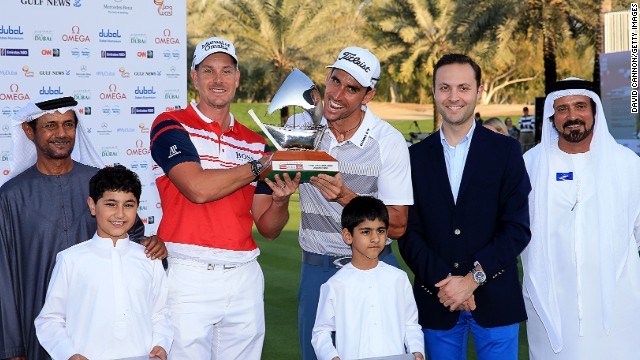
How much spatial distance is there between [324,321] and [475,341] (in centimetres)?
107

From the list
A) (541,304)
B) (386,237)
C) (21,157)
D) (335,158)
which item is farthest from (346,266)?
(21,157)

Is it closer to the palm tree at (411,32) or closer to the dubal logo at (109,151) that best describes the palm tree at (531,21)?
the palm tree at (411,32)

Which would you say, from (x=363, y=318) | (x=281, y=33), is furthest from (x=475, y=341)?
(x=281, y=33)

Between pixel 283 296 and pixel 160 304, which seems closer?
pixel 160 304

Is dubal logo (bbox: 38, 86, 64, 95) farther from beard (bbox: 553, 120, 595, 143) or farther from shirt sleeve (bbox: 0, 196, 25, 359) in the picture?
beard (bbox: 553, 120, 595, 143)

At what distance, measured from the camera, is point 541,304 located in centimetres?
580

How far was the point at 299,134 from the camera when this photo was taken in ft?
16.3

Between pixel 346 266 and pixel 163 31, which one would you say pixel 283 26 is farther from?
pixel 346 266

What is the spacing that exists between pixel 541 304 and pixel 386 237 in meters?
1.39

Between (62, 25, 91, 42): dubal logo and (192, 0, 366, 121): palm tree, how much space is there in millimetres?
27770

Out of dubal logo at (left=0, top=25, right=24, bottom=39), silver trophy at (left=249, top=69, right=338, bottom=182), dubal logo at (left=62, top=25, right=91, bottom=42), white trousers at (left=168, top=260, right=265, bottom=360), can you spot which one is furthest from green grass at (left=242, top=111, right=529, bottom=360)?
dubal logo at (left=0, top=25, right=24, bottom=39)

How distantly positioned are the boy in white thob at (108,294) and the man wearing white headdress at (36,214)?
0.43 m

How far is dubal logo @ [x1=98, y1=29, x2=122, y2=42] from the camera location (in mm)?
11609

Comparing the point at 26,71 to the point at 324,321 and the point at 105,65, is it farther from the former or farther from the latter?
the point at 324,321
